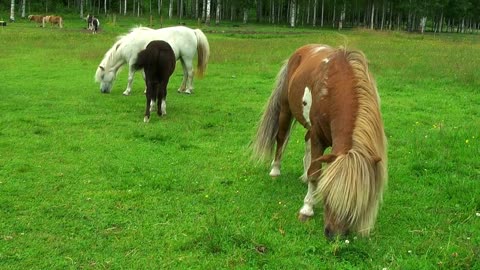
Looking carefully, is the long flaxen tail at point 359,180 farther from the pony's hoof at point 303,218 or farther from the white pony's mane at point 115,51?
the white pony's mane at point 115,51

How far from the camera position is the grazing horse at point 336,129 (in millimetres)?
3686

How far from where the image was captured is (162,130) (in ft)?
28.5

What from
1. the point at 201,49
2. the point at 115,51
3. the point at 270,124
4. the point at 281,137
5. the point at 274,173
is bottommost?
the point at 274,173

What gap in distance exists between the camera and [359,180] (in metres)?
3.59

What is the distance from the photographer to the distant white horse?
11641mm

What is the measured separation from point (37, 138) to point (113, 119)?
1863mm

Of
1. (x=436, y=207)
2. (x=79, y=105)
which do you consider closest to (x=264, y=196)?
(x=436, y=207)

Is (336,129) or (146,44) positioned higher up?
(146,44)

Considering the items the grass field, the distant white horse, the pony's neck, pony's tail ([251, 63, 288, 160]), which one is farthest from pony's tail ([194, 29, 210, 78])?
pony's tail ([251, 63, 288, 160])

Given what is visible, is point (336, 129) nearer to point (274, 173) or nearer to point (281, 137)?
point (281, 137)

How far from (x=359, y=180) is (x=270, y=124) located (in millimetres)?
2730

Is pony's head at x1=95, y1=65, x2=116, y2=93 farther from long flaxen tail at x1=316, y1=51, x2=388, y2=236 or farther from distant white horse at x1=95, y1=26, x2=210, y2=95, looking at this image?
long flaxen tail at x1=316, y1=51, x2=388, y2=236

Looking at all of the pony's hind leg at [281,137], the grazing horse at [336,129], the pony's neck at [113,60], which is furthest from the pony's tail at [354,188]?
the pony's neck at [113,60]

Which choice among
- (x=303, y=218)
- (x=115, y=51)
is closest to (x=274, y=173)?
(x=303, y=218)
